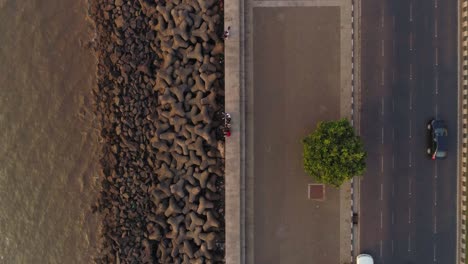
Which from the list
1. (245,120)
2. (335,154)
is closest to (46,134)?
(245,120)

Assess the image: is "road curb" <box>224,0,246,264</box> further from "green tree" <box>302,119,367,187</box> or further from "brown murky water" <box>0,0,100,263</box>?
"brown murky water" <box>0,0,100,263</box>

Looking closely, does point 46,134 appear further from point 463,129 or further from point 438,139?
point 463,129

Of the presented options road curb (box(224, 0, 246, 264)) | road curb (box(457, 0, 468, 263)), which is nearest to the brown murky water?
road curb (box(224, 0, 246, 264))

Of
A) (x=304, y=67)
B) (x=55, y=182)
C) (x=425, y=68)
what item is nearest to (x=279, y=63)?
(x=304, y=67)

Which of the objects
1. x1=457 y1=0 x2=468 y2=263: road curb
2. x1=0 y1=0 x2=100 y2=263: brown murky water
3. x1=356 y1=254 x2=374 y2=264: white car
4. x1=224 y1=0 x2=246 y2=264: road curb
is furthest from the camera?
x1=0 y1=0 x2=100 y2=263: brown murky water

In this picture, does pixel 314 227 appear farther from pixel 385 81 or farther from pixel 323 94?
pixel 385 81
